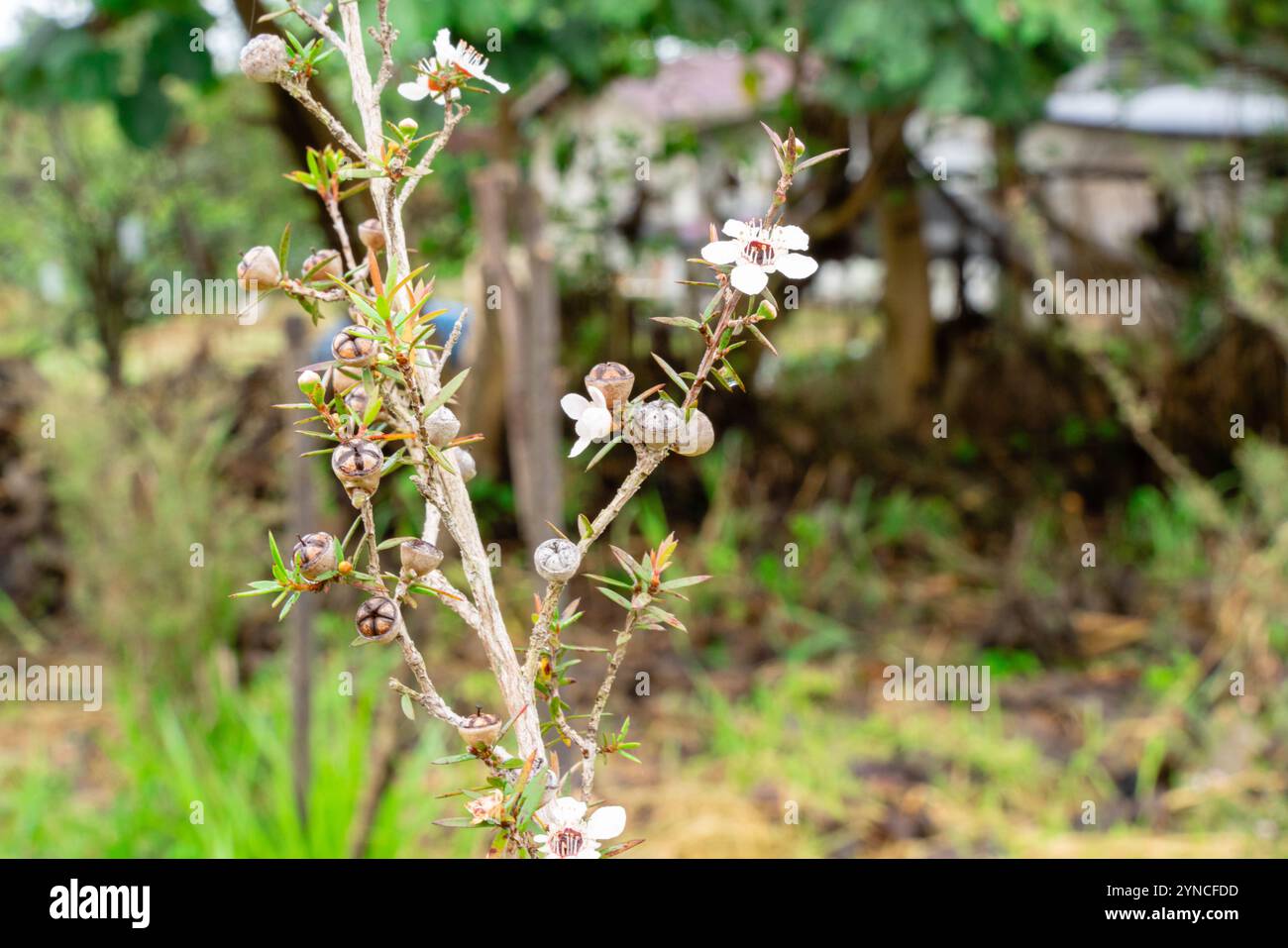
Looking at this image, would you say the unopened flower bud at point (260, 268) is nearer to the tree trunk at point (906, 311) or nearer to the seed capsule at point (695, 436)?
the seed capsule at point (695, 436)

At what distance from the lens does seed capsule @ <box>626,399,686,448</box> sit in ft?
1.79

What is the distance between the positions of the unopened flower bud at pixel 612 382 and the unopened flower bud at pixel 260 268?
0.53 ft

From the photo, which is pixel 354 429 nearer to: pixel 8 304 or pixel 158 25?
pixel 158 25

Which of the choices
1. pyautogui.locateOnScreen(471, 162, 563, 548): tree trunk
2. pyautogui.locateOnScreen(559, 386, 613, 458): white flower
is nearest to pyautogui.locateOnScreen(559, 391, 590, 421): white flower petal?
pyautogui.locateOnScreen(559, 386, 613, 458): white flower

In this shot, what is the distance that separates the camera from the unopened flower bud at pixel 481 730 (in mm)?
545

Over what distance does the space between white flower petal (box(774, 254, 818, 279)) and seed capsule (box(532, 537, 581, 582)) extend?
157 millimetres

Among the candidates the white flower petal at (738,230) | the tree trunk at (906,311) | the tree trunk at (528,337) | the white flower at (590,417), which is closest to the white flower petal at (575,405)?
the white flower at (590,417)

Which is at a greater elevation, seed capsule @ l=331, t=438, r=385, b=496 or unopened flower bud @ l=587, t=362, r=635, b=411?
unopened flower bud @ l=587, t=362, r=635, b=411

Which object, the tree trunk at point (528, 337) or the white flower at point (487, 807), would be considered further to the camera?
the tree trunk at point (528, 337)

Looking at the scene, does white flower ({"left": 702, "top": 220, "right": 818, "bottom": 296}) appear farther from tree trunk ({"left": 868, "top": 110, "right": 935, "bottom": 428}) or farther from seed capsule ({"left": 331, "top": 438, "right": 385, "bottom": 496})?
tree trunk ({"left": 868, "top": 110, "right": 935, "bottom": 428})

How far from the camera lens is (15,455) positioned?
5.11 m

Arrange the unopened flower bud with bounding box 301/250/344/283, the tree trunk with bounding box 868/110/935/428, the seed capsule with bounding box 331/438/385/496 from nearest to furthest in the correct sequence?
the seed capsule with bounding box 331/438/385/496, the unopened flower bud with bounding box 301/250/344/283, the tree trunk with bounding box 868/110/935/428
